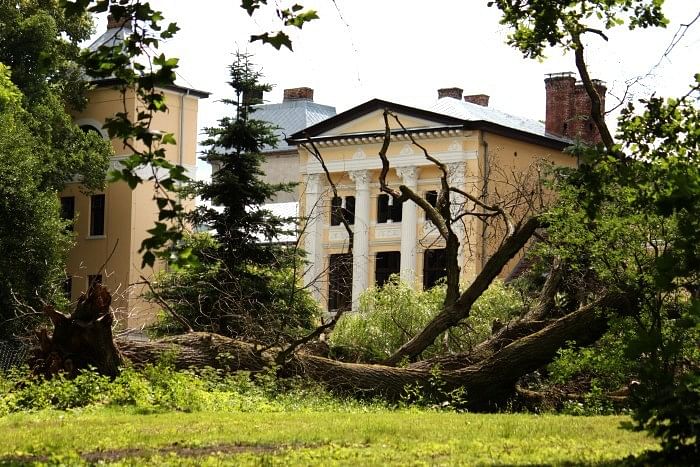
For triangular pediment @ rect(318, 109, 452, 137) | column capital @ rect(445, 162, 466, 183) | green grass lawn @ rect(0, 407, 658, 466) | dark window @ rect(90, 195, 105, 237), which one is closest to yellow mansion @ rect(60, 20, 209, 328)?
dark window @ rect(90, 195, 105, 237)

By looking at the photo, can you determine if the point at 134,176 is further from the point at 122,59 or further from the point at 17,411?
the point at 17,411

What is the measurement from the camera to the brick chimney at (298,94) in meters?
77.1

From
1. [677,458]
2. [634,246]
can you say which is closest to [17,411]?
[634,246]

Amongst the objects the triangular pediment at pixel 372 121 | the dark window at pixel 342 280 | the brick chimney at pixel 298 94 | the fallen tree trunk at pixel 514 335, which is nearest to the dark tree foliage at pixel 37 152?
the dark window at pixel 342 280

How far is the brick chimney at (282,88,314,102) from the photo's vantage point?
77125 millimetres

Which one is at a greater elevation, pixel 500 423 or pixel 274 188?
pixel 274 188

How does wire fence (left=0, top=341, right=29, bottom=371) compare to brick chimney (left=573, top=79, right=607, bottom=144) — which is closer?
wire fence (left=0, top=341, right=29, bottom=371)

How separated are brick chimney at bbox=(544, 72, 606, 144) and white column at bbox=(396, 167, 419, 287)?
702 cm

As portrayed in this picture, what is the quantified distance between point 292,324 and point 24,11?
2055 centimetres

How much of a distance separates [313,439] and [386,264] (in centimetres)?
4785

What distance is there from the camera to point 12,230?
45219 millimetres

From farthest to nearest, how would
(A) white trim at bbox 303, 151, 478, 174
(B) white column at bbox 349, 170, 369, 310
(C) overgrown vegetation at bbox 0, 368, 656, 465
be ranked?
(B) white column at bbox 349, 170, 369, 310 < (A) white trim at bbox 303, 151, 478, 174 < (C) overgrown vegetation at bbox 0, 368, 656, 465

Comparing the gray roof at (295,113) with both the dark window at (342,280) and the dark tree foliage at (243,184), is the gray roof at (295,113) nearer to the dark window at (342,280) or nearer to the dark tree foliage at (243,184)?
the dark window at (342,280)

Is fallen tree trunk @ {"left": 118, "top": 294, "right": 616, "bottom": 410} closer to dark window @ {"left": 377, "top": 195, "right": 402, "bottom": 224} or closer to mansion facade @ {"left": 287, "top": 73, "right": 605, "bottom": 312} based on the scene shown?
mansion facade @ {"left": 287, "top": 73, "right": 605, "bottom": 312}
